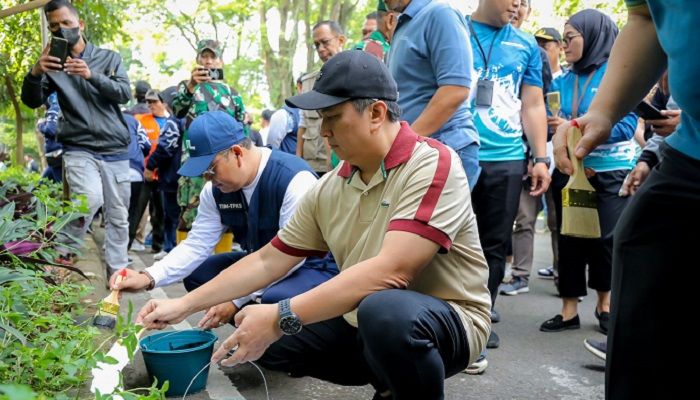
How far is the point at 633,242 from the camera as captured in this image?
1502mm

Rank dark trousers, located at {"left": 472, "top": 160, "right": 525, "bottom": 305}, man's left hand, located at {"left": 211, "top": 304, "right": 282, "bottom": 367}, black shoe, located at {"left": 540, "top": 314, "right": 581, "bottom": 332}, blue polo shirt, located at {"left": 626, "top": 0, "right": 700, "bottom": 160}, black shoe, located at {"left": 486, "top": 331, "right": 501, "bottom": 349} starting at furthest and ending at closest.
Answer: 1. black shoe, located at {"left": 540, "top": 314, "right": 581, "bottom": 332}
2. black shoe, located at {"left": 486, "top": 331, "right": 501, "bottom": 349}
3. dark trousers, located at {"left": 472, "top": 160, "right": 525, "bottom": 305}
4. man's left hand, located at {"left": 211, "top": 304, "right": 282, "bottom": 367}
5. blue polo shirt, located at {"left": 626, "top": 0, "right": 700, "bottom": 160}

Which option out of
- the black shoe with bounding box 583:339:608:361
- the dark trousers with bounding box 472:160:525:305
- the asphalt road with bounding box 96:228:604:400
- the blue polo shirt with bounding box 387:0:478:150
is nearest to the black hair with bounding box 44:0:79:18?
the asphalt road with bounding box 96:228:604:400

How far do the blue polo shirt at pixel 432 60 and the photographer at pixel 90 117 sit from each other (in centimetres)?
258

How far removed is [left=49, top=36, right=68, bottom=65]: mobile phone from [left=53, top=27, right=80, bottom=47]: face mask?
20 cm

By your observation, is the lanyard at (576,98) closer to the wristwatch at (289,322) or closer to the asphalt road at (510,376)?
the asphalt road at (510,376)

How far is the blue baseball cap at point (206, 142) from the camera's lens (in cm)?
334

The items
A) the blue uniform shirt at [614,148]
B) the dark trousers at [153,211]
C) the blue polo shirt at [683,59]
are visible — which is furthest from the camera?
the dark trousers at [153,211]

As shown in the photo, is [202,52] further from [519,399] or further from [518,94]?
[519,399]

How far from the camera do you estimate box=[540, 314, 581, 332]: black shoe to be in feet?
15.1

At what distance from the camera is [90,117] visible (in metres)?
5.38

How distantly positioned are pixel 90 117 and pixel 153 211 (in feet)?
10.6

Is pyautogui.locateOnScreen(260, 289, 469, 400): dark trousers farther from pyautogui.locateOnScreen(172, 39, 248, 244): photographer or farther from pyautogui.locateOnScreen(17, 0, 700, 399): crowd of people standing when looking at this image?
pyautogui.locateOnScreen(172, 39, 248, 244): photographer

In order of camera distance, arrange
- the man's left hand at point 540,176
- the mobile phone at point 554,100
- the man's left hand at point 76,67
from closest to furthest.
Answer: the man's left hand at point 540,176 → the mobile phone at point 554,100 → the man's left hand at point 76,67

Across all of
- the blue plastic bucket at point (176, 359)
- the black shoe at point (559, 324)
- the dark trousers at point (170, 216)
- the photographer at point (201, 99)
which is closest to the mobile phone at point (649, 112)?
the black shoe at point (559, 324)
